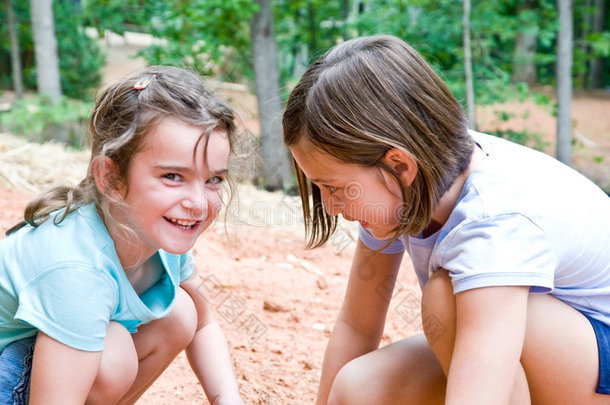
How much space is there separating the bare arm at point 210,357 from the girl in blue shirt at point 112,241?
6.5 inches

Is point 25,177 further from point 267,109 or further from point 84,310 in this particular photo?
point 84,310

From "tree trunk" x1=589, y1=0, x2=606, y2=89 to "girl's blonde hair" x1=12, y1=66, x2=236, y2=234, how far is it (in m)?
12.0

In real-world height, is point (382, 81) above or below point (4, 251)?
above

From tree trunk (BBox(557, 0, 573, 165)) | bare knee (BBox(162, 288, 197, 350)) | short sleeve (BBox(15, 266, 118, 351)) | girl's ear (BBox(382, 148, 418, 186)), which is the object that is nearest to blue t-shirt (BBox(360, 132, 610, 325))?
girl's ear (BBox(382, 148, 418, 186))

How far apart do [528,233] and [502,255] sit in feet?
0.27

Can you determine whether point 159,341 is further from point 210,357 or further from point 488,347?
point 488,347

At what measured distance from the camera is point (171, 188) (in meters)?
1.52

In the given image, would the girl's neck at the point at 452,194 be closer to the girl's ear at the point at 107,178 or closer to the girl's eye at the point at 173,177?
the girl's eye at the point at 173,177

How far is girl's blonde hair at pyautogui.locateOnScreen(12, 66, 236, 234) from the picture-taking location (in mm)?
1523

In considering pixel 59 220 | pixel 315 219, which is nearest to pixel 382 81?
pixel 315 219

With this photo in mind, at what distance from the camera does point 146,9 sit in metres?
8.51

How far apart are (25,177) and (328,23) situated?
4.80 m

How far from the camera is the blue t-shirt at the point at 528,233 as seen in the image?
1.34 metres

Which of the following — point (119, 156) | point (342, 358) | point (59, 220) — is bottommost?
→ point (342, 358)
